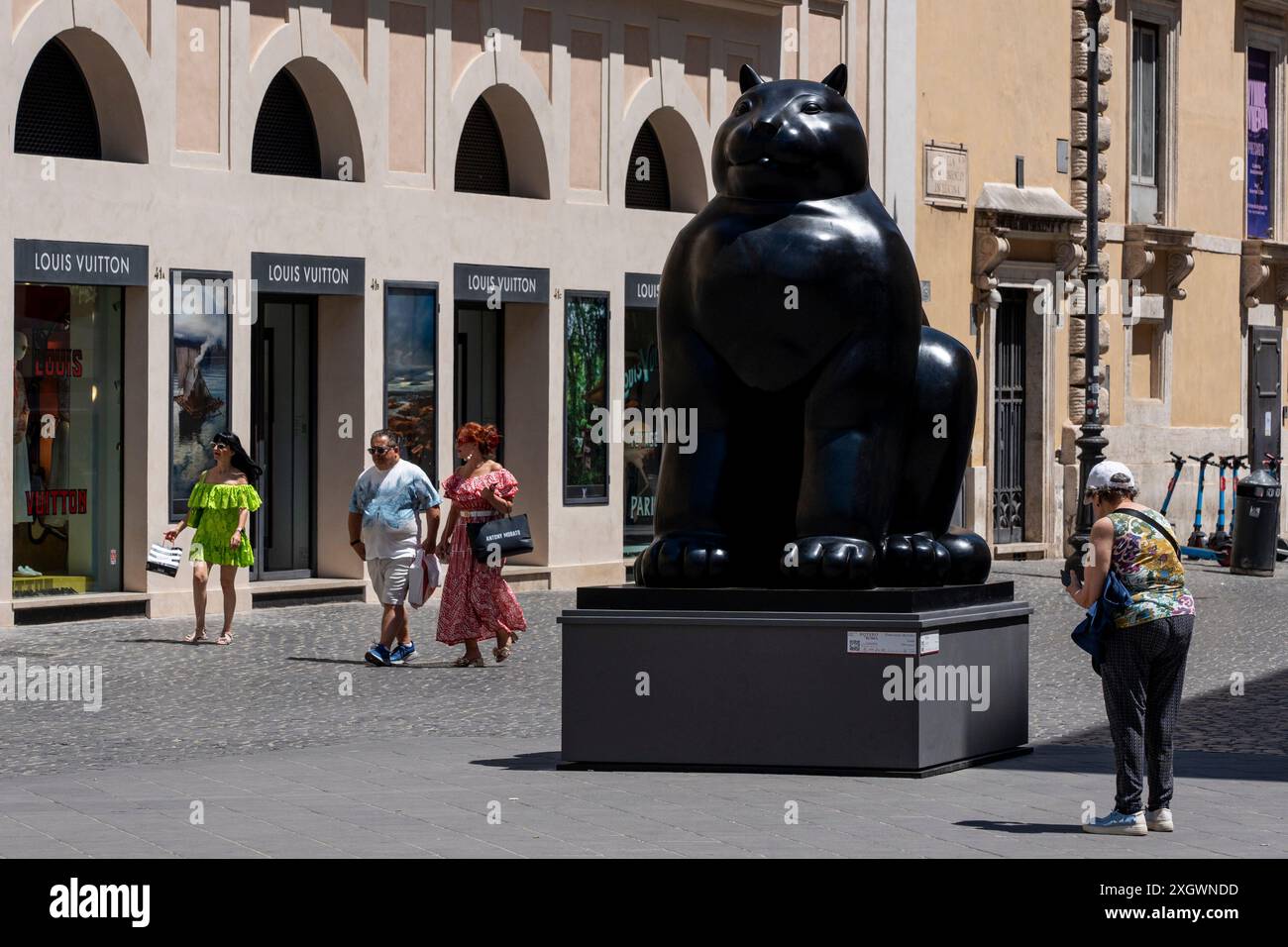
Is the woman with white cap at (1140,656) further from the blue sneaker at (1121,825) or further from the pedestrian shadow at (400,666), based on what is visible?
the pedestrian shadow at (400,666)

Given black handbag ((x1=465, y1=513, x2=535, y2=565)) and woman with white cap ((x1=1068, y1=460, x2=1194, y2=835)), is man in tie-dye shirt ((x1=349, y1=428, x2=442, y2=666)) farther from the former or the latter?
woman with white cap ((x1=1068, y1=460, x2=1194, y2=835))

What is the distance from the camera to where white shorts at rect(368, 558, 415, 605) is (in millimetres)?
15906

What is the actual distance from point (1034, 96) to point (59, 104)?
13.6 m

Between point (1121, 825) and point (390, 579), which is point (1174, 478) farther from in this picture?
point (1121, 825)

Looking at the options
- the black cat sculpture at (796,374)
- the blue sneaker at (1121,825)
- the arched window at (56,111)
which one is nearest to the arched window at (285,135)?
the arched window at (56,111)

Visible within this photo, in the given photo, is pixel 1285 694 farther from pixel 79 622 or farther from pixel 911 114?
pixel 911 114

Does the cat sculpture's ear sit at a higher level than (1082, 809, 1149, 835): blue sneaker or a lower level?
higher

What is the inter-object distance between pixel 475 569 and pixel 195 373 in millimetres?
4497

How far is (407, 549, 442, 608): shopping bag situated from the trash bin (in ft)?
40.7

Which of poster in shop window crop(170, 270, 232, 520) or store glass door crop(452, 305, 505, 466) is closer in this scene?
poster in shop window crop(170, 270, 232, 520)

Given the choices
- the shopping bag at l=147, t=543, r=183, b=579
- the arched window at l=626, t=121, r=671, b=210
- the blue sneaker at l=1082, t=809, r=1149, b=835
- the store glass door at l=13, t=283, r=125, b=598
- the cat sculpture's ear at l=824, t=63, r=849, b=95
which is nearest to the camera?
the blue sneaker at l=1082, t=809, r=1149, b=835

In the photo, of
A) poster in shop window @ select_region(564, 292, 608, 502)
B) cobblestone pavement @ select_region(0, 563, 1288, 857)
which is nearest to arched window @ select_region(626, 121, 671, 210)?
poster in shop window @ select_region(564, 292, 608, 502)

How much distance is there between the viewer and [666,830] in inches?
342

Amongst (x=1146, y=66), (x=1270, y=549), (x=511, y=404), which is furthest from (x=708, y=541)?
(x=1146, y=66)
